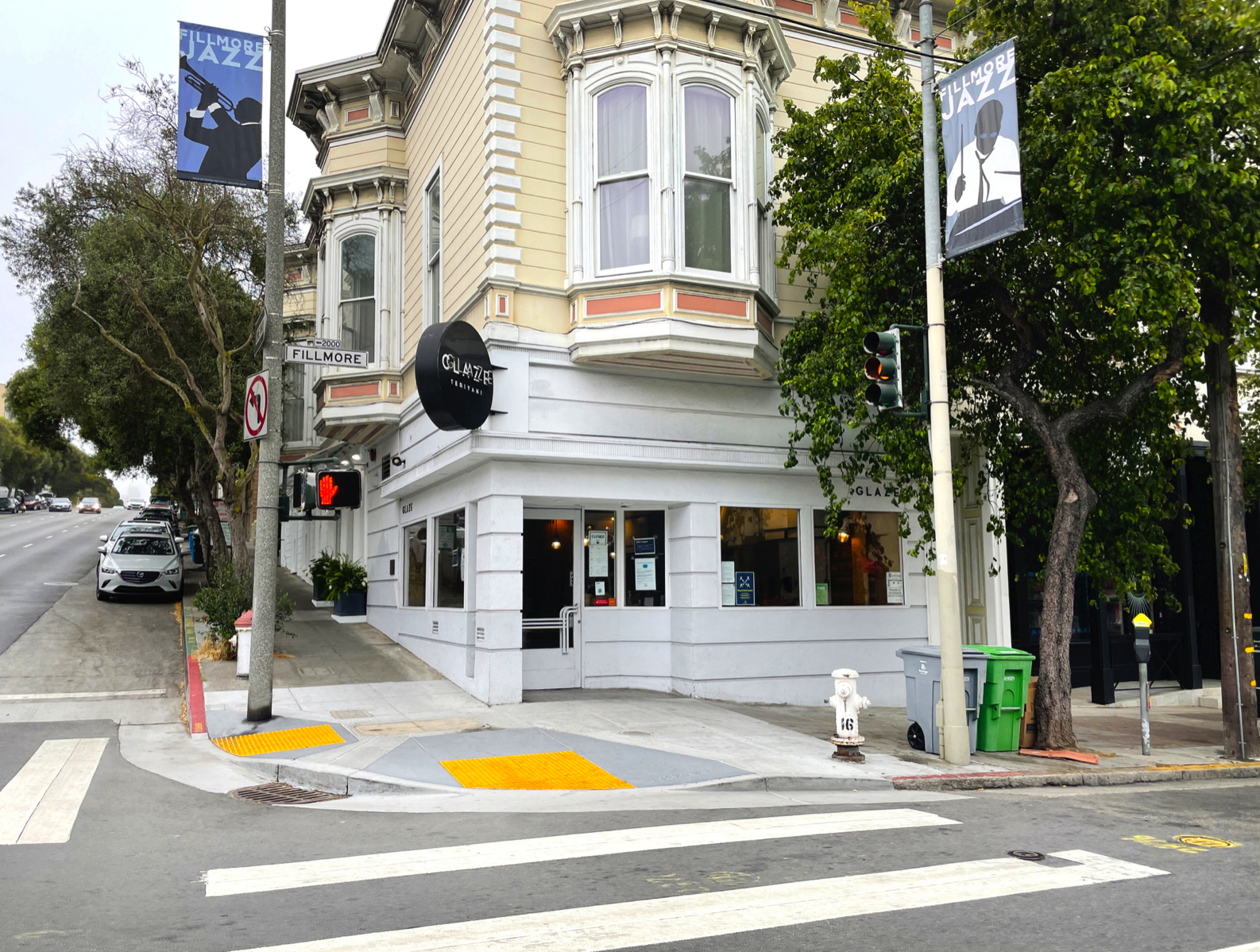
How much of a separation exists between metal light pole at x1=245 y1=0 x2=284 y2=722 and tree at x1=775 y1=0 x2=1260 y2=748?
20.7 feet

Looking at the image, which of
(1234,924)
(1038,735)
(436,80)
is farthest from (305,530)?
(1234,924)

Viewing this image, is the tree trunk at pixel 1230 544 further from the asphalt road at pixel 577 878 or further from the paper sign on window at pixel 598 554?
the paper sign on window at pixel 598 554

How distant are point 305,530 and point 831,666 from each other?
20388mm

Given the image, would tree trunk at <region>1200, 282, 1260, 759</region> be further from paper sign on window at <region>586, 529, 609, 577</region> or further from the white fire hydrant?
paper sign on window at <region>586, 529, 609, 577</region>

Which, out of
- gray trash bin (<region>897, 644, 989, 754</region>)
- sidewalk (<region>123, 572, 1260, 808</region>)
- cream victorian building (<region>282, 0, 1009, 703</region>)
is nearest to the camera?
sidewalk (<region>123, 572, 1260, 808</region>)

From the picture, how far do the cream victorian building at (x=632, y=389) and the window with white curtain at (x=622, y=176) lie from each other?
0.03 metres

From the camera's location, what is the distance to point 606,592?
47.0 feet

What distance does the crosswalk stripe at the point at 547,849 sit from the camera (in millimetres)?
5539

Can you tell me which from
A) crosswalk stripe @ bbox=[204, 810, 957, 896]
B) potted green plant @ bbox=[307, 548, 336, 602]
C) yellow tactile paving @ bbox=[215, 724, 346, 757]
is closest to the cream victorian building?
yellow tactile paving @ bbox=[215, 724, 346, 757]

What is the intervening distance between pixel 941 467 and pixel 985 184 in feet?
9.38

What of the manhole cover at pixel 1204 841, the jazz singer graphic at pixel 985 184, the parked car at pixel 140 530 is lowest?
the manhole cover at pixel 1204 841

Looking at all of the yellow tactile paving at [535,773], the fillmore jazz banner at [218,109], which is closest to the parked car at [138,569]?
the fillmore jazz banner at [218,109]

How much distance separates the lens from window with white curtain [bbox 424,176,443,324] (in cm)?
1595

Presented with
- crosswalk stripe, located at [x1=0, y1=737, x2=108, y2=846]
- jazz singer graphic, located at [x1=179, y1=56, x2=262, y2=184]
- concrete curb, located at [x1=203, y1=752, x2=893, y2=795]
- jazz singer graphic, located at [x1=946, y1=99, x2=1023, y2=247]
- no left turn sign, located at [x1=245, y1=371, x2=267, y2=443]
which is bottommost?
concrete curb, located at [x1=203, y1=752, x2=893, y2=795]
